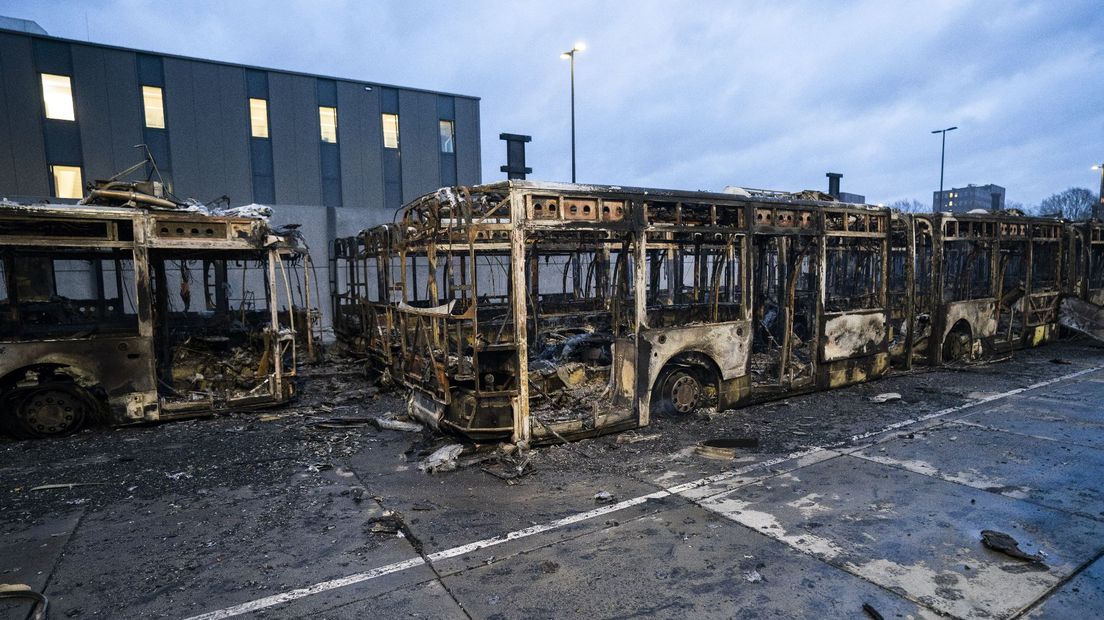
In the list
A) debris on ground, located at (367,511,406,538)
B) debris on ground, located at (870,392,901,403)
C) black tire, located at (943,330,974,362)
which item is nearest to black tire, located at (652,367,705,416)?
debris on ground, located at (870,392,901,403)

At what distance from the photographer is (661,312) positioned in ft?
37.7

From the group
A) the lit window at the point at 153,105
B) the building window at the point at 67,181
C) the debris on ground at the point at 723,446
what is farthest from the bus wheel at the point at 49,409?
the lit window at the point at 153,105

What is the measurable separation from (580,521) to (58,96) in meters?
25.0

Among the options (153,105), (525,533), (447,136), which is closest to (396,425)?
(525,533)

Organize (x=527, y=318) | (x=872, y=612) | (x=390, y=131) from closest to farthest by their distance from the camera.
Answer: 1. (x=872, y=612)
2. (x=527, y=318)
3. (x=390, y=131)

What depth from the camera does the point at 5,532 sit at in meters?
→ 4.64

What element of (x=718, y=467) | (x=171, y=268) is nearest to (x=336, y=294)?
(x=171, y=268)

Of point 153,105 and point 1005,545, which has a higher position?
point 153,105

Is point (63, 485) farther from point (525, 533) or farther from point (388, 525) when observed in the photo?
point (525, 533)

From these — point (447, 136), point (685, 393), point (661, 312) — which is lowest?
point (685, 393)

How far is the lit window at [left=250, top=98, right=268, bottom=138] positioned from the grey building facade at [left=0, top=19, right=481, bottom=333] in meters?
0.04

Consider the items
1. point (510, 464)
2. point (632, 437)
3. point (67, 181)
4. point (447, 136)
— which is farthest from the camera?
point (447, 136)

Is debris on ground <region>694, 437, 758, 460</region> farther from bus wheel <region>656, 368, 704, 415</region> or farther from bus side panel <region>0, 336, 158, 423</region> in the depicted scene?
bus side panel <region>0, 336, 158, 423</region>

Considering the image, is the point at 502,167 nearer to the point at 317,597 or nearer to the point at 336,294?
the point at 336,294
